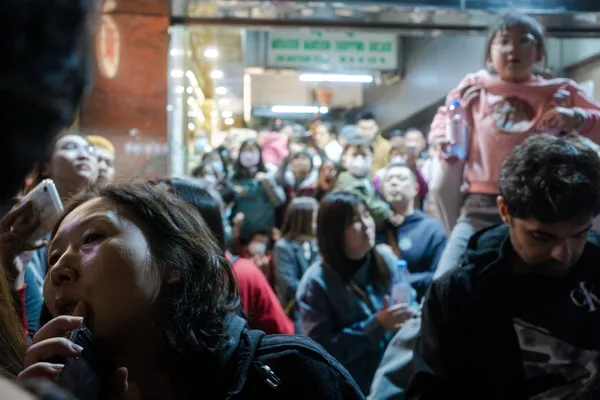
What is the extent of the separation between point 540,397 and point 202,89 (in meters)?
10.0

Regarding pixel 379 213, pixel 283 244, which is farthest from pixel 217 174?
pixel 379 213

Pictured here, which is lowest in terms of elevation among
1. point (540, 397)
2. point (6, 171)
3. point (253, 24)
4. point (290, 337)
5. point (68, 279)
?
point (540, 397)

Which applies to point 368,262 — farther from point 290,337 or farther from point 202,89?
point 202,89

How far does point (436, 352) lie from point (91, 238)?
3.99 feet

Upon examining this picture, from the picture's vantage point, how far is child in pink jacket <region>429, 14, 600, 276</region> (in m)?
3.53

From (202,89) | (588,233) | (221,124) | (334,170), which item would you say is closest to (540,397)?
(588,233)

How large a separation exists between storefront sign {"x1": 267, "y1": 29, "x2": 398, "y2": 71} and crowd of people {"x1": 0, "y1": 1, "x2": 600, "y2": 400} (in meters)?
3.14

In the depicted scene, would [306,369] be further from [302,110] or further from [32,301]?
[302,110]

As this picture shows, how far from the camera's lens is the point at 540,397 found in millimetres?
2076

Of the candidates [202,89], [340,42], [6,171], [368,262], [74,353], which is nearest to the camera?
[6,171]

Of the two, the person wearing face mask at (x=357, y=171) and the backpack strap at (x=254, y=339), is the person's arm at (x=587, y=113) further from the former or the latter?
the backpack strap at (x=254, y=339)

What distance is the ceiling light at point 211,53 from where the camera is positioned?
9820 millimetres

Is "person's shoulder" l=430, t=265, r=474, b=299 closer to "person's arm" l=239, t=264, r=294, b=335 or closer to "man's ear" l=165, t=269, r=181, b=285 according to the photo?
"person's arm" l=239, t=264, r=294, b=335

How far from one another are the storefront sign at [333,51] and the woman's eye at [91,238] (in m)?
5.88
